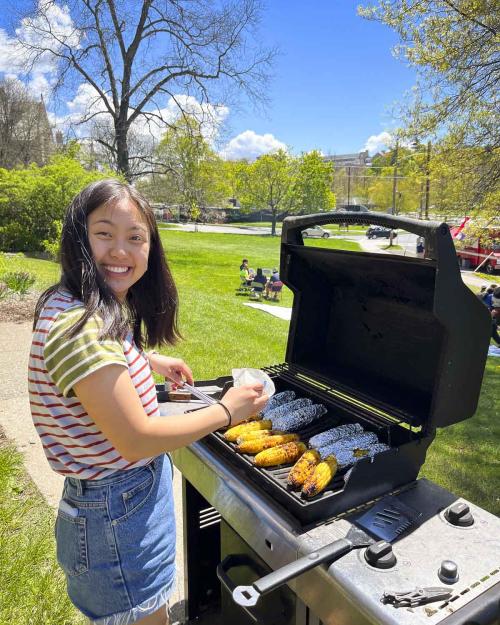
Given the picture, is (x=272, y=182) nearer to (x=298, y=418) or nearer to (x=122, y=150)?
(x=122, y=150)

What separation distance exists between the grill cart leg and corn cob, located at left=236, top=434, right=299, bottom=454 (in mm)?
596

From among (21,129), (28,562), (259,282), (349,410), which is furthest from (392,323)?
(21,129)

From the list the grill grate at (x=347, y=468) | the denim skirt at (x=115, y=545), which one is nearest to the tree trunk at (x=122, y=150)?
the grill grate at (x=347, y=468)

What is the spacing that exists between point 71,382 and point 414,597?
3.30 feet

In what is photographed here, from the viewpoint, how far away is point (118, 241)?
1.46 meters

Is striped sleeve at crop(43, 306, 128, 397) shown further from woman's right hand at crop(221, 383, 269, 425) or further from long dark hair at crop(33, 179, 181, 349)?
woman's right hand at crop(221, 383, 269, 425)

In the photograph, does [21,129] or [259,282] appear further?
[21,129]

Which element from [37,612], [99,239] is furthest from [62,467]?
[37,612]

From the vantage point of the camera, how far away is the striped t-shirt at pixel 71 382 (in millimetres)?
1186

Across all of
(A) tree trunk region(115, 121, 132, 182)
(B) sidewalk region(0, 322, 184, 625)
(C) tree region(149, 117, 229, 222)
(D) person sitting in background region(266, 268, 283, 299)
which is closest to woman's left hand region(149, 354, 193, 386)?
(B) sidewalk region(0, 322, 184, 625)

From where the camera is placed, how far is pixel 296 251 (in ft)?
7.14

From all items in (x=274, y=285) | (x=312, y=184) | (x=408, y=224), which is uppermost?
(x=312, y=184)

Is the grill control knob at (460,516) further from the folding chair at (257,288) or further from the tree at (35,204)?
the tree at (35,204)

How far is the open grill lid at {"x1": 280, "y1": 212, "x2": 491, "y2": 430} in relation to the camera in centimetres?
148
